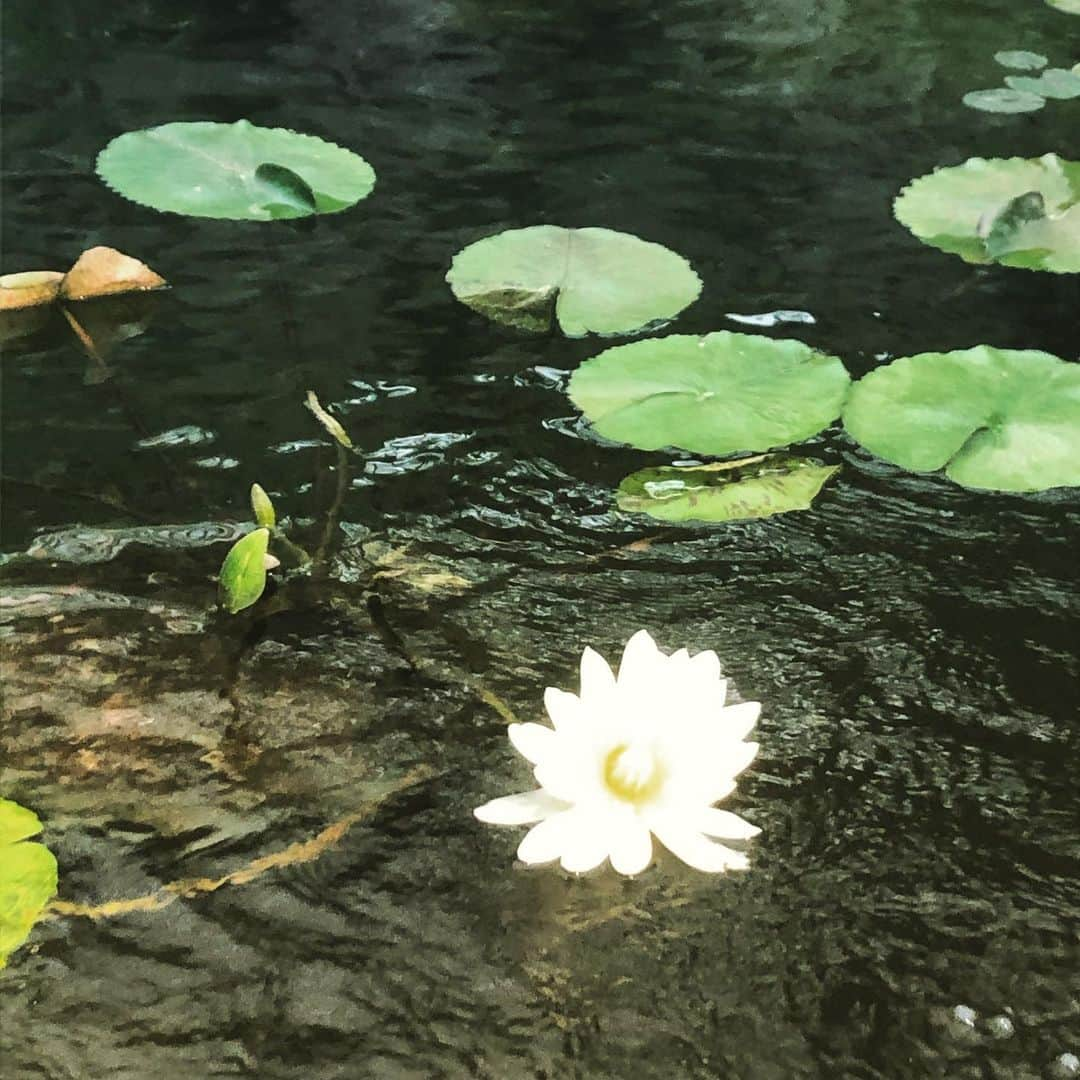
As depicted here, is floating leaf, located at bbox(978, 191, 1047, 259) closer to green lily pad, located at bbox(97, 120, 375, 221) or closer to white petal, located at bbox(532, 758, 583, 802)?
green lily pad, located at bbox(97, 120, 375, 221)

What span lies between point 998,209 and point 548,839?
1.20 m

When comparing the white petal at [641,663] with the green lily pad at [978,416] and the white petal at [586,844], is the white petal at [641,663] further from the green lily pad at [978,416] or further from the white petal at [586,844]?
the green lily pad at [978,416]

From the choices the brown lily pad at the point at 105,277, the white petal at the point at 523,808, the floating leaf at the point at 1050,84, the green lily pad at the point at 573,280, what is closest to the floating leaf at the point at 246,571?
the white petal at the point at 523,808

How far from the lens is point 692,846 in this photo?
2.11ft

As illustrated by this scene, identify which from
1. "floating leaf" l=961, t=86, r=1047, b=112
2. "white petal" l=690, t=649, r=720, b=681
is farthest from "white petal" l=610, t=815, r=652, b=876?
"floating leaf" l=961, t=86, r=1047, b=112

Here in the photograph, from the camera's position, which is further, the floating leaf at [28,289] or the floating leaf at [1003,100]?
the floating leaf at [1003,100]

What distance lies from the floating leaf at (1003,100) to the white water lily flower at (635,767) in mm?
1625

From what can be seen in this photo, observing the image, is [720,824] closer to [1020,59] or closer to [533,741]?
[533,741]

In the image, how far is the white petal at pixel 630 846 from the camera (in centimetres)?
64

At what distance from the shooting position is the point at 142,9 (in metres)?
2.28

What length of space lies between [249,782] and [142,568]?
0.31 metres

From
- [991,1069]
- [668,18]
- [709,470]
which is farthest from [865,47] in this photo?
[991,1069]

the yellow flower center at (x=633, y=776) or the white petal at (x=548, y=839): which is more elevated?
the yellow flower center at (x=633, y=776)

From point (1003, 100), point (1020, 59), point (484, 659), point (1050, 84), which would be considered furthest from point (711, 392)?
point (1020, 59)
